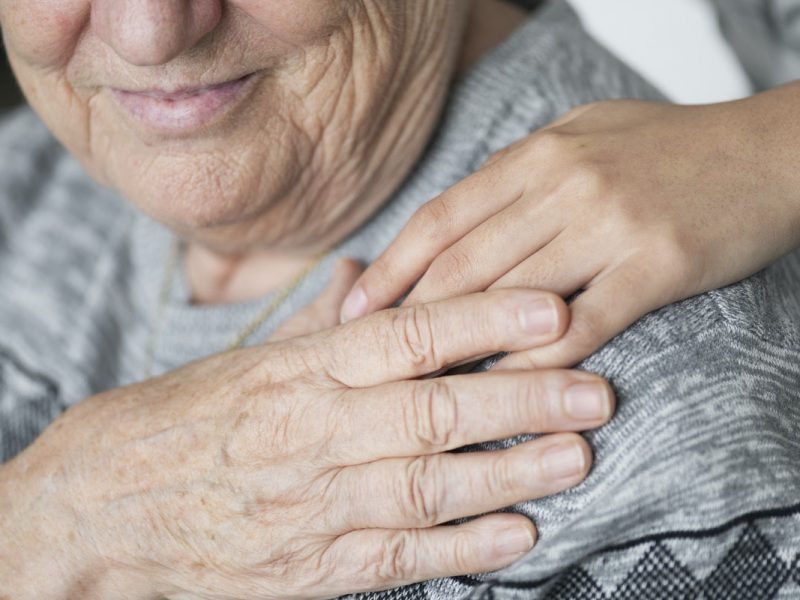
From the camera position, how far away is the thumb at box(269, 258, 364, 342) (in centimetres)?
122

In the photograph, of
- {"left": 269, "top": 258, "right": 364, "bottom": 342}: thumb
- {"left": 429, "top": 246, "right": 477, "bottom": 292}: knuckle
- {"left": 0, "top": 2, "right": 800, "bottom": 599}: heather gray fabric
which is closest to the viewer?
{"left": 0, "top": 2, "right": 800, "bottom": 599}: heather gray fabric

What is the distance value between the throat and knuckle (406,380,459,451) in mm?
590

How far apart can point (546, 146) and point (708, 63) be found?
91 cm

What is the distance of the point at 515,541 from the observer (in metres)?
0.87

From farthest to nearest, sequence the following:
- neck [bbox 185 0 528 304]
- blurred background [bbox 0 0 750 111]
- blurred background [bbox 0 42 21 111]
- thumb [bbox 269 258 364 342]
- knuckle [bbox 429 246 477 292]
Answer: blurred background [bbox 0 42 21 111], blurred background [bbox 0 0 750 111], neck [bbox 185 0 528 304], thumb [bbox 269 258 364 342], knuckle [bbox 429 246 477 292]

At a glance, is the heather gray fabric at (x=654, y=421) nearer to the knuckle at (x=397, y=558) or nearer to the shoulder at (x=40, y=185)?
the knuckle at (x=397, y=558)

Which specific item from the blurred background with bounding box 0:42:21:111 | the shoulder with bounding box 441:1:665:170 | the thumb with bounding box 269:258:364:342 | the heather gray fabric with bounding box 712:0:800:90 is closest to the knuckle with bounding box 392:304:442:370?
the thumb with bounding box 269:258:364:342

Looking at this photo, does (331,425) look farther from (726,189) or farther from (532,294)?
(726,189)

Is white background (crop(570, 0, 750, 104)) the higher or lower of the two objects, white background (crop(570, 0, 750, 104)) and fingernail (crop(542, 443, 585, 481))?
the lower

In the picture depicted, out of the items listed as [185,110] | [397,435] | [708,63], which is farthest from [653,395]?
[708,63]

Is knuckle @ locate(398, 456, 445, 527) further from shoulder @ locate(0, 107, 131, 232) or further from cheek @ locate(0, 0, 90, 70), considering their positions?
shoulder @ locate(0, 107, 131, 232)

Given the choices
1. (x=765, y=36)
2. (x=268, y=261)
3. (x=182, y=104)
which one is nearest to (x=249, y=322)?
(x=268, y=261)

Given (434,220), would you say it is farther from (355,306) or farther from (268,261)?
(268,261)

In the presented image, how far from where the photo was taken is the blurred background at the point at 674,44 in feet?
5.68
